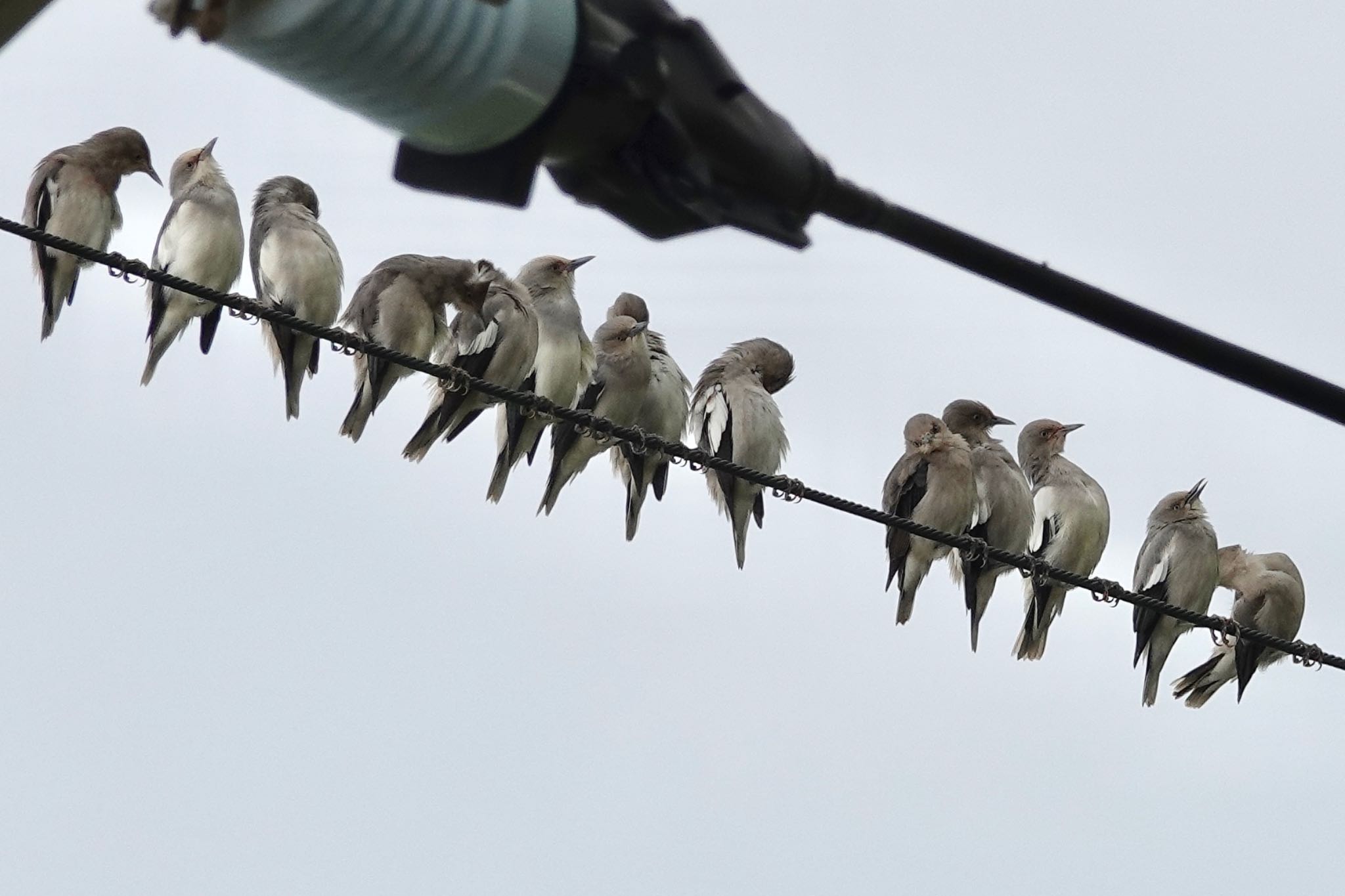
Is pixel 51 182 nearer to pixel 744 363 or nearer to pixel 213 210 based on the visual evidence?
pixel 213 210

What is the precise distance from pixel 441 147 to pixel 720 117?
29cm

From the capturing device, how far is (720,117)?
7.40 feet

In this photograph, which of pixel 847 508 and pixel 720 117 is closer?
pixel 720 117

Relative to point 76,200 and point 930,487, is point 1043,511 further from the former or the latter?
point 76,200

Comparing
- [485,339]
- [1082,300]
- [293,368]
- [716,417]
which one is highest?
[716,417]

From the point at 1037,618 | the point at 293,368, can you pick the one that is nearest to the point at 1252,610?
the point at 1037,618

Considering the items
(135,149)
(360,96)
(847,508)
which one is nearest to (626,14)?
(360,96)

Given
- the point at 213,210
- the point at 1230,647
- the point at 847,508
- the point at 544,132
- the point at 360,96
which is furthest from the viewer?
the point at 1230,647

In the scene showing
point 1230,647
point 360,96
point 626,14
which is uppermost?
point 1230,647

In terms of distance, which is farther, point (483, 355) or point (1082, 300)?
point (483, 355)

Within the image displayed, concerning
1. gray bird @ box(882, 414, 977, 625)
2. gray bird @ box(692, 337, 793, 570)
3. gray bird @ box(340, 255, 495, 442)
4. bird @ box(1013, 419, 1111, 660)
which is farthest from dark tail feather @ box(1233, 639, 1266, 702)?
gray bird @ box(340, 255, 495, 442)

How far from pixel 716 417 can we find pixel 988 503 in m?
1.62

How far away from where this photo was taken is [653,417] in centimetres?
1242

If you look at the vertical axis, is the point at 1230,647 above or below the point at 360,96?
above
